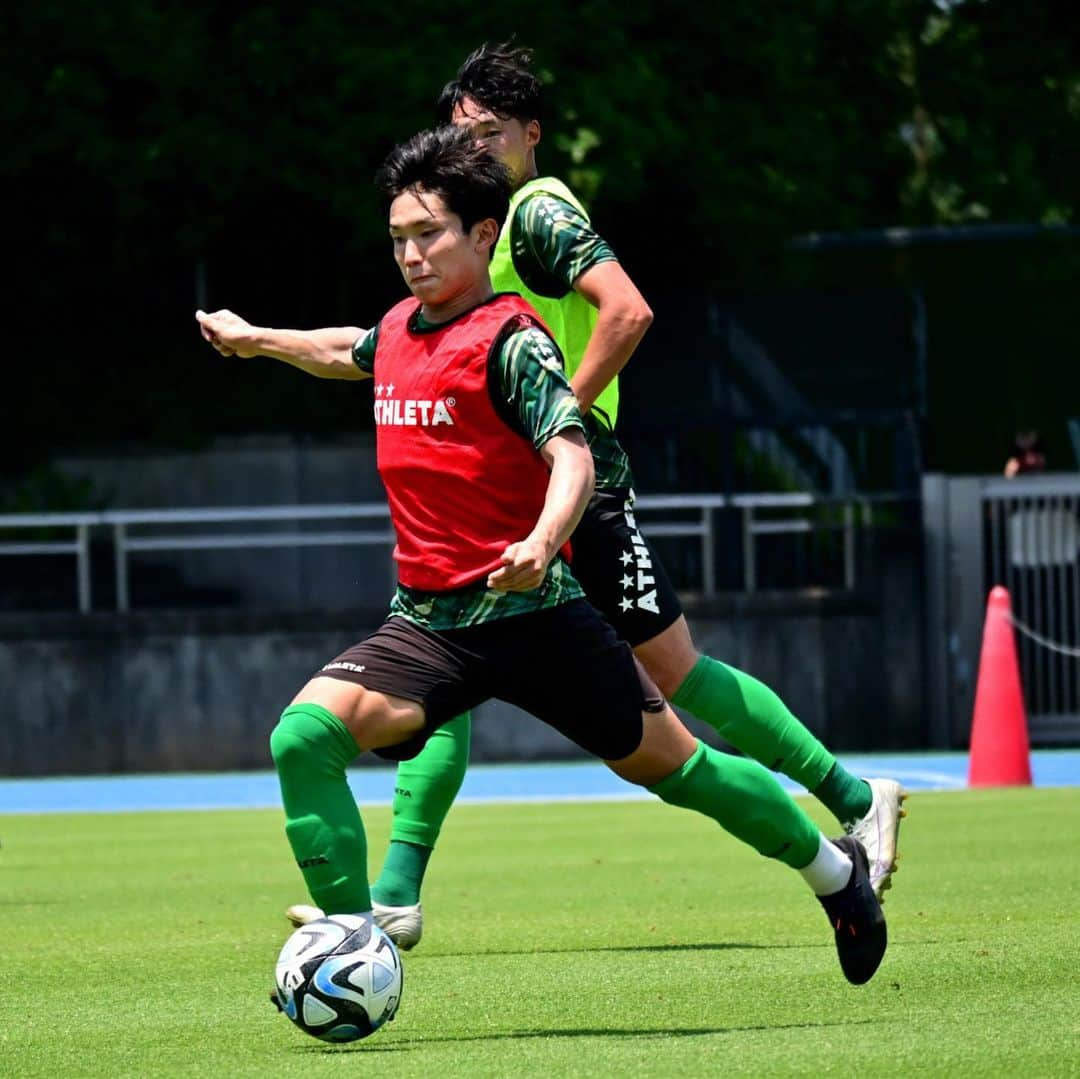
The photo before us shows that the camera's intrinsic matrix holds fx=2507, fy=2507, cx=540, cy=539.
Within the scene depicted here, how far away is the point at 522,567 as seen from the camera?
5109mm

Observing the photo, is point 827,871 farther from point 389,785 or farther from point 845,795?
point 389,785

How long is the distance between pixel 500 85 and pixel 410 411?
176cm

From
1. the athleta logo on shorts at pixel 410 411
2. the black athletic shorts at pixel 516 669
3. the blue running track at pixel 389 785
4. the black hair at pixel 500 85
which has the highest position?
the black hair at pixel 500 85

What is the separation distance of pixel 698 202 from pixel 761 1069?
17.2 metres

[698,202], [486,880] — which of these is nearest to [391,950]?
[486,880]

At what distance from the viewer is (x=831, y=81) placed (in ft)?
72.7

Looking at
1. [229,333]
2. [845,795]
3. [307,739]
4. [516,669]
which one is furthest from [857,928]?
[229,333]

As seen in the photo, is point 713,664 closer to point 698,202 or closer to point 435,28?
point 435,28

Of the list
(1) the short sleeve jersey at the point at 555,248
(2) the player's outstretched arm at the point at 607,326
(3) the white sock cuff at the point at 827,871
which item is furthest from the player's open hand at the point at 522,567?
(1) the short sleeve jersey at the point at 555,248

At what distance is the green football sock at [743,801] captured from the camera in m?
5.86

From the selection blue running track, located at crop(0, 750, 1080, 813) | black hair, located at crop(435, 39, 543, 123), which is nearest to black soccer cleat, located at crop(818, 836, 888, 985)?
black hair, located at crop(435, 39, 543, 123)

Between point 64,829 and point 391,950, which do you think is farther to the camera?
point 64,829

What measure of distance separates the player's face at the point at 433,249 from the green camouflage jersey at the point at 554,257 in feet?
3.86

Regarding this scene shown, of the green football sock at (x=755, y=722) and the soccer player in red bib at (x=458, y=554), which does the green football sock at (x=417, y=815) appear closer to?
the green football sock at (x=755, y=722)
